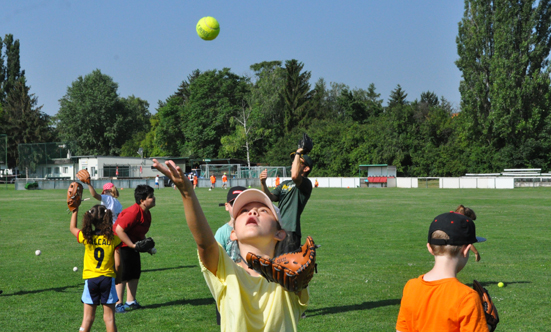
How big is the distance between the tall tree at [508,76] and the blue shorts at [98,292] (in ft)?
167

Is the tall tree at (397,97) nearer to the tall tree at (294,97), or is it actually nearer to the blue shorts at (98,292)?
the tall tree at (294,97)

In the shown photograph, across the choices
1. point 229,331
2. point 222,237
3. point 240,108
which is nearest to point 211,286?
point 229,331

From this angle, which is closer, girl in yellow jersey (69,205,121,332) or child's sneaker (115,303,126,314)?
girl in yellow jersey (69,205,121,332)

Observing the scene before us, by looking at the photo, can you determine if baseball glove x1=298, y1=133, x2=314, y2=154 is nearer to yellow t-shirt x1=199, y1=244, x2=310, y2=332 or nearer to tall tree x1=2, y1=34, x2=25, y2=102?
→ yellow t-shirt x1=199, y1=244, x2=310, y2=332

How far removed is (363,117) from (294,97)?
455 inches


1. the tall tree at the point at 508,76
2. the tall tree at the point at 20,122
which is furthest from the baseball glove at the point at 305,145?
the tall tree at the point at 20,122

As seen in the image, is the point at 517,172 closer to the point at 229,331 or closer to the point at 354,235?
the point at 354,235

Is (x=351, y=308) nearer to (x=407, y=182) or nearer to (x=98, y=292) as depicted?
(x=98, y=292)

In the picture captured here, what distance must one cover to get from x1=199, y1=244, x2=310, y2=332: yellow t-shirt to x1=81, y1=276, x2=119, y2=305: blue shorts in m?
3.87

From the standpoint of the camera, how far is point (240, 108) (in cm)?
7806

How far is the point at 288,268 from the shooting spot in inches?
95.1

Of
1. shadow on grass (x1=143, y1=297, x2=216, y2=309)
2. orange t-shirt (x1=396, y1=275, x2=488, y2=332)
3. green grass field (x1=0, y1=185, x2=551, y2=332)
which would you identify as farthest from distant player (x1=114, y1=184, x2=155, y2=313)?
orange t-shirt (x1=396, y1=275, x2=488, y2=332)

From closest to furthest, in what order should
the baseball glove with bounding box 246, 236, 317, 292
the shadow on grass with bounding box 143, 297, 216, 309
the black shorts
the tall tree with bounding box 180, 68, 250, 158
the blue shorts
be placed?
the baseball glove with bounding box 246, 236, 317, 292 < the blue shorts < the black shorts < the shadow on grass with bounding box 143, 297, 216, 309 < the tall tree with bounding box 180, 68, 250, 158

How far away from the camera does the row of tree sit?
51.1m
